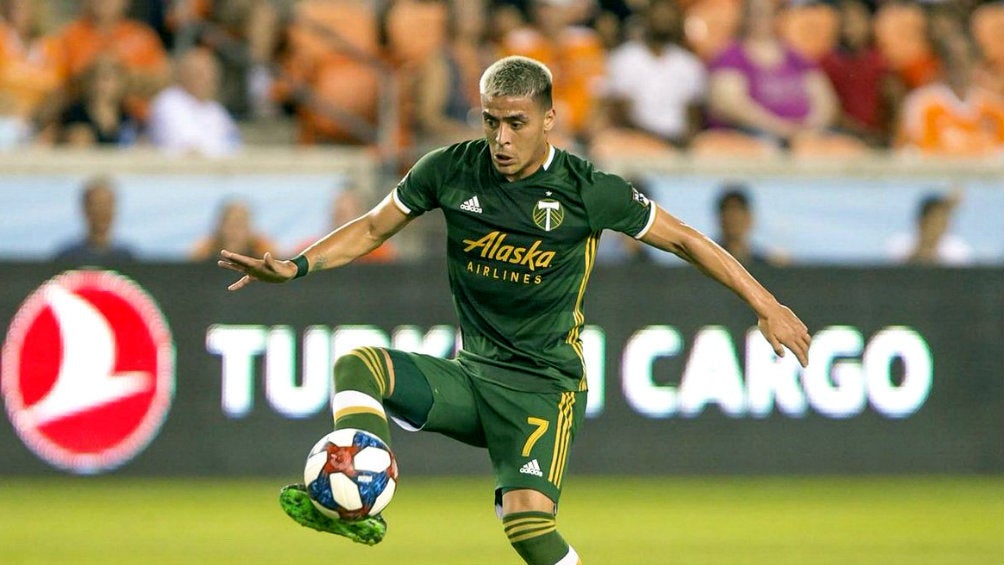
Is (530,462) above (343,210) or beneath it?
beneath

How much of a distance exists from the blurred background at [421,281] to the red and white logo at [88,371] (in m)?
0.02

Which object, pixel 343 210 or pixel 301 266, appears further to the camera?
pixel 343 210

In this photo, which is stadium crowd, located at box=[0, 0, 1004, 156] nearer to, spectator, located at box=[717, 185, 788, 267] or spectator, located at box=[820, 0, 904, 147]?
spectator, located at box=[820, 0, 904, 147]

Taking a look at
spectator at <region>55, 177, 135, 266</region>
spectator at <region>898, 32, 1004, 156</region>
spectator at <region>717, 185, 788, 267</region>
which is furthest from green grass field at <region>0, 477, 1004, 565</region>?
spectator at <region>898, 32, 1004, 156</region>

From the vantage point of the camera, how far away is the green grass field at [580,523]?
30.6 ft

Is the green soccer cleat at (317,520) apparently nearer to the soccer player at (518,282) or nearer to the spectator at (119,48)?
the soccer player at (518,282)

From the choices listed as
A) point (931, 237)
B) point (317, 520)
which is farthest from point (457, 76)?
point (317, 520)

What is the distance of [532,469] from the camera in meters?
6.65

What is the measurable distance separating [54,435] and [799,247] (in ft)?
18.7

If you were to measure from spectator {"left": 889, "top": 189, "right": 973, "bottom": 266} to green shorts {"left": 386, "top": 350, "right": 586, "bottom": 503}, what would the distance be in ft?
23.1

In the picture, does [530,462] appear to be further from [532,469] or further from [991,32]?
[991,32]

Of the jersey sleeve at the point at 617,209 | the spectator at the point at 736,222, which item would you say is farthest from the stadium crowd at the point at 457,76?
the jersey sleeve at the point at 617,209

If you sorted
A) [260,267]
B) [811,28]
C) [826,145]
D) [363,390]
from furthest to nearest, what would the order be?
[811,28]
[826,145]
[363,390]
[260,267]

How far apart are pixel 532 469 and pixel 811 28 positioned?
31.9 feet
